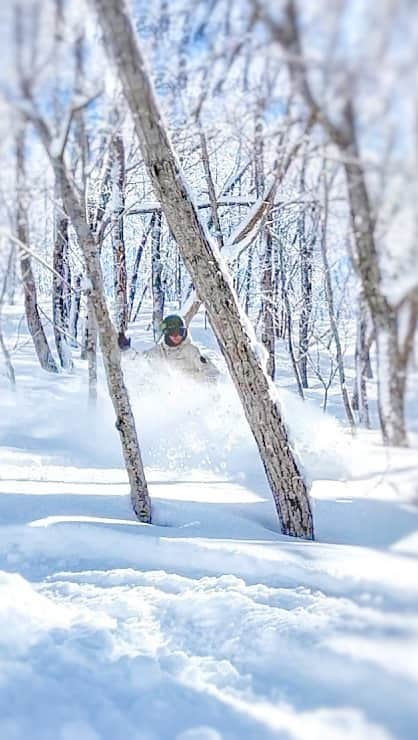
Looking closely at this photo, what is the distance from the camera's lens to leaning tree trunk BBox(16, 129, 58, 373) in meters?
1.04

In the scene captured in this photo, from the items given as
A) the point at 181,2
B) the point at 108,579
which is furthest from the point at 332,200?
the point at 108,579

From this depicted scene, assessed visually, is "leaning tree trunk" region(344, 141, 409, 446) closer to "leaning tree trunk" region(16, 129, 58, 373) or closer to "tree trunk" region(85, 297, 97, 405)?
"leaning tree trunk" region(16, 129, 58, 373)

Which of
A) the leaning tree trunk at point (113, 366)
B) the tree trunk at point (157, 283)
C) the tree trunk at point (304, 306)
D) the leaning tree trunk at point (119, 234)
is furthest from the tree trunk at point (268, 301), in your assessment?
the leaning tree trunk at point (113, 366)

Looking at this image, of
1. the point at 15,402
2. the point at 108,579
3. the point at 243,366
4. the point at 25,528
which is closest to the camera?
the point at 108,579

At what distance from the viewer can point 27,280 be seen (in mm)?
1740

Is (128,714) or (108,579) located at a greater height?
(128,714)

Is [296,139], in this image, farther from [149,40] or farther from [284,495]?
[284,495]

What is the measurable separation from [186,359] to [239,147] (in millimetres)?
1531

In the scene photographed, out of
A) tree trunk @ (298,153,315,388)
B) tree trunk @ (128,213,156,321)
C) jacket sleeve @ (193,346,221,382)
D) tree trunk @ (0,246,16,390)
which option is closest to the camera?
tree trunk @ (0,246,16,390)

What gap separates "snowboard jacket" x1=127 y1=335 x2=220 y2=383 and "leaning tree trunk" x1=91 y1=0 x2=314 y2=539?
0.82 metres

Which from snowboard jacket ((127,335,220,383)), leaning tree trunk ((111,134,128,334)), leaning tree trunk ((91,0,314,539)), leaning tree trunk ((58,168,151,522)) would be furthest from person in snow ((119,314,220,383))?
leaning tree trunk ((91,0,314,539))

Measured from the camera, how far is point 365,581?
23.2 inches

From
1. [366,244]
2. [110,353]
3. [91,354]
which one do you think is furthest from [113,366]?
[366,244]

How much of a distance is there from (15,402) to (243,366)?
162 cm
